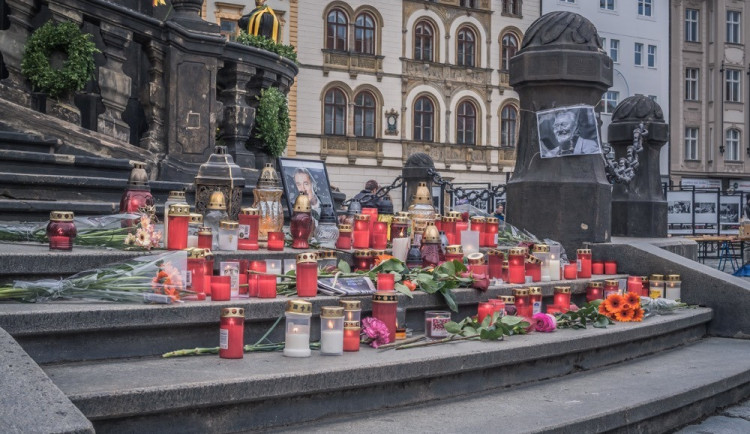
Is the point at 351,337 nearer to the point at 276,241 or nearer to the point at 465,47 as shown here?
the point at 276,241

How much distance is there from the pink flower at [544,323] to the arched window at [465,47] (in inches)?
1409

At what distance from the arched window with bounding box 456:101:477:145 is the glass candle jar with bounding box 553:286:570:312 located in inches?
1354

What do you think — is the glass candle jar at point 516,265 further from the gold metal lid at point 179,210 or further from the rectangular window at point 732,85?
the rectangular window at point 732,85

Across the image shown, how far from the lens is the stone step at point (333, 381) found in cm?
341

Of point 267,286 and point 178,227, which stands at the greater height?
point 178,227

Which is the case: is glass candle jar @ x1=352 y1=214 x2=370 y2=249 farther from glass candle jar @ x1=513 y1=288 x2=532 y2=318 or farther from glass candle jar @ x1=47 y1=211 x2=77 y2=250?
glass candle jar @ x1=47 y1=211 x2=77 y2=250

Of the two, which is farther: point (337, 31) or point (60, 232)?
point (337, 31)

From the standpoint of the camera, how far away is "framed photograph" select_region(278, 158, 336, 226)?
24.2 ft

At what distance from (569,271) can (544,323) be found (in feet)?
5.62

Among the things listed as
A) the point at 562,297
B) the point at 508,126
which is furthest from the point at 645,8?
the point at 562,297

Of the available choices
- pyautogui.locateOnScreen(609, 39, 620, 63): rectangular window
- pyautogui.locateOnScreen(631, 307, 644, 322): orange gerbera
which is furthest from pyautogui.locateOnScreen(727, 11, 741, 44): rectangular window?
pyautogui.locateOnScreen(631, 307, 644, 322): orange gerbera

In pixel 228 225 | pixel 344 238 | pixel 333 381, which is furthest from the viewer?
pixel 344 238

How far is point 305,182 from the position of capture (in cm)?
757

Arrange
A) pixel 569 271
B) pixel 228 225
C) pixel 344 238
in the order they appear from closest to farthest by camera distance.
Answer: pixel 228 225 → pixel 344 238 → pixel 569 271
